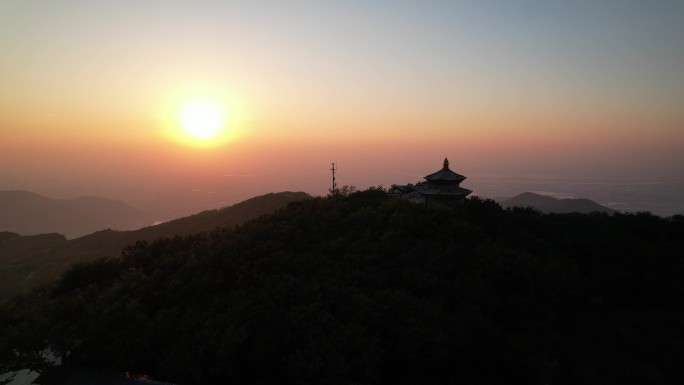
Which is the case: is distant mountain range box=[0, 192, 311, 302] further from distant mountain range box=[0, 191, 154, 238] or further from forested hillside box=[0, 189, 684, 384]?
distant mountain range box=[0, 191, 154, 238]

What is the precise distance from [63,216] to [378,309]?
181041 millimetres

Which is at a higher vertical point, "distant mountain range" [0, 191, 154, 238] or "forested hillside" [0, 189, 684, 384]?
"forested hillside" [0, 189, 684, 384]

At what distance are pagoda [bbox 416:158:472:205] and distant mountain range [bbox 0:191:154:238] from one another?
152436mm

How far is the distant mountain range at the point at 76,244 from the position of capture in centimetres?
4731

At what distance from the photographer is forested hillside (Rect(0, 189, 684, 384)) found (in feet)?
39.1

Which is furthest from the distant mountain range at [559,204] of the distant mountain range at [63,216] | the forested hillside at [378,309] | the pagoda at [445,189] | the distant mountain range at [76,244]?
the distant mountain range at [63,216]

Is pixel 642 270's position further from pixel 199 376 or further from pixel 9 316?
pixel 9 316

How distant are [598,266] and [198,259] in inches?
813

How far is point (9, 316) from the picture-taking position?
14.6 meters

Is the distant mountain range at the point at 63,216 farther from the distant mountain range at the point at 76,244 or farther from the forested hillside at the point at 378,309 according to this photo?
the forested hillside at the point at 378,309

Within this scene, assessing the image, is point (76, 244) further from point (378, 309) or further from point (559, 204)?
point (559, 204)

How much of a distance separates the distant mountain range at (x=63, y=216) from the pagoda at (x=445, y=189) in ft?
500

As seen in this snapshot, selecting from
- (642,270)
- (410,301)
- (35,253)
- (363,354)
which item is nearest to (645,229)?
(642,270)

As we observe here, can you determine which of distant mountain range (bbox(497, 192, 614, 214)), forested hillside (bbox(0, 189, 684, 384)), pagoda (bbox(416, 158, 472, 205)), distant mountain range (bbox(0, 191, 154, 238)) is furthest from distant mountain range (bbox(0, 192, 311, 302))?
distant mountain range (bbox(0, 191, 154, 238))
